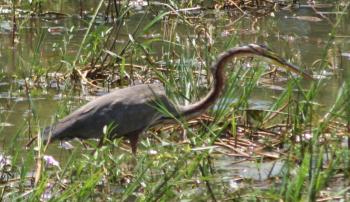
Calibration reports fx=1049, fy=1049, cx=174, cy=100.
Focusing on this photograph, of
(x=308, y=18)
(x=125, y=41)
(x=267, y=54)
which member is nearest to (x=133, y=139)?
(x=267, y=54)

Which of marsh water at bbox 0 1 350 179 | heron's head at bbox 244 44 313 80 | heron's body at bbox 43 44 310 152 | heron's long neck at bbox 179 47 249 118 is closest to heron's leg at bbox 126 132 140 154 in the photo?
heron's body at bbox 43 44 310 152

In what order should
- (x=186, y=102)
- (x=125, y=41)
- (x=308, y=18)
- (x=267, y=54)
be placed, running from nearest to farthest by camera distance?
1. (x=267, y=54)
2. (x=186, y=102)
3. (x=125, y=41)
4. (x=308, y=18)

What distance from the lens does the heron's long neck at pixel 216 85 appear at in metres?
6.84

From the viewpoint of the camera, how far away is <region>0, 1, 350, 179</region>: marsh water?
769cm

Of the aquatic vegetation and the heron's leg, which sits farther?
the heron's leg

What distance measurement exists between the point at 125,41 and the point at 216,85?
12.1 ft

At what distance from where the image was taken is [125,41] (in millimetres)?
10516

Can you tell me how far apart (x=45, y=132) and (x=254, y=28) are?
5.23 meters

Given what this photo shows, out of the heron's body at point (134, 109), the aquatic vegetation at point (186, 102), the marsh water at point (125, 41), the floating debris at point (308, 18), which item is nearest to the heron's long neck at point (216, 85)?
the heron's body at point (134, 109)

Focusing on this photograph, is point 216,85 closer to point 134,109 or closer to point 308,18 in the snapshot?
point 134,109

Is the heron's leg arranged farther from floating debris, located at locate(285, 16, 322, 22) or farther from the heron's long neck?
floating debris, located at locate(285, 16, 322, 22)

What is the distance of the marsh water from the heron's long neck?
559mm

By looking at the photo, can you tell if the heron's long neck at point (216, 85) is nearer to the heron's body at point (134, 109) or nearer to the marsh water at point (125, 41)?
the heron's body at point (134, 109)

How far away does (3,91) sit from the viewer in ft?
27.6
